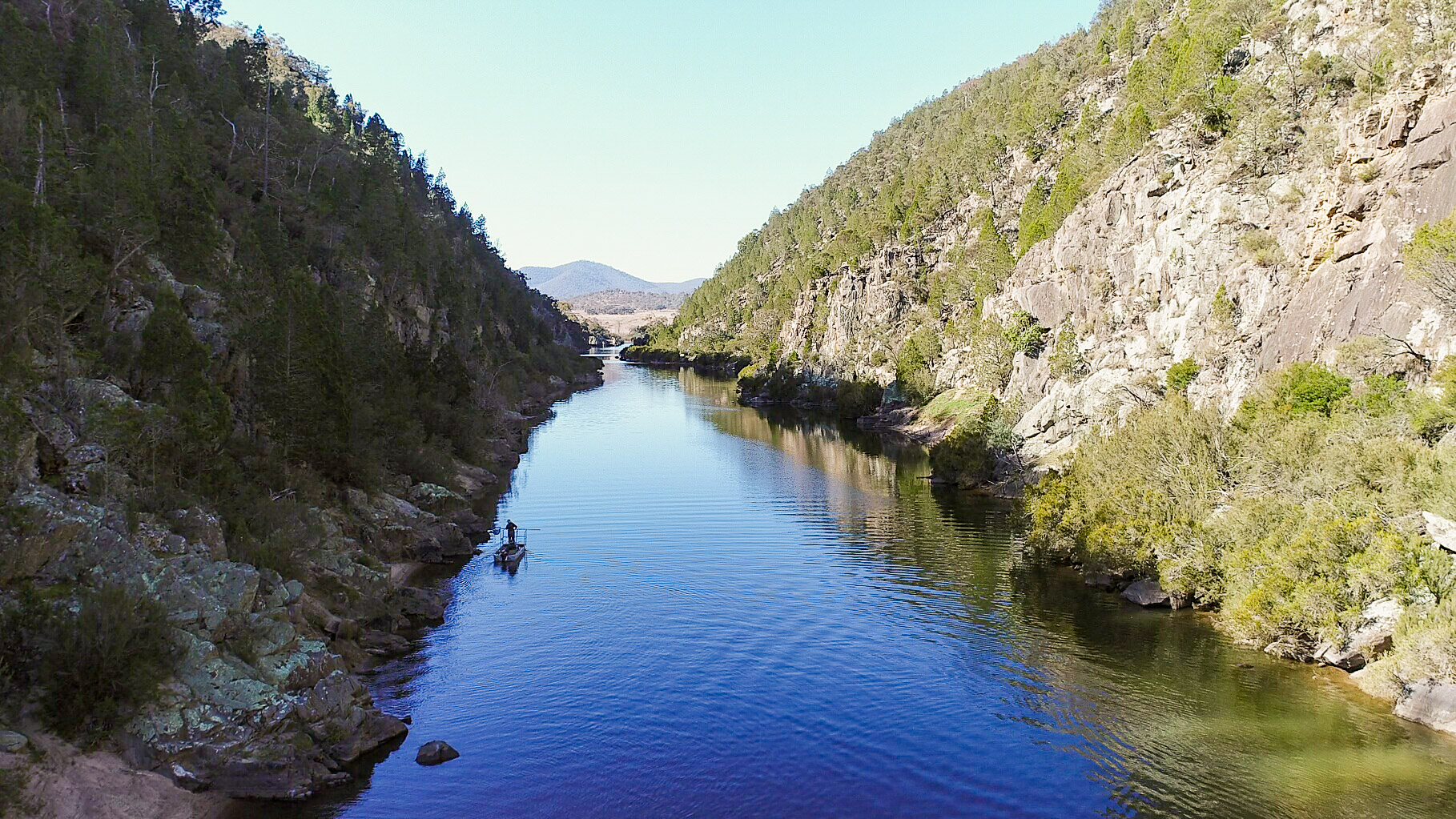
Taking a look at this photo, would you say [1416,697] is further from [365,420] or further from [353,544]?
[365,420]

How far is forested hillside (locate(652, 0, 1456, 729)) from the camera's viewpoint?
116 ft

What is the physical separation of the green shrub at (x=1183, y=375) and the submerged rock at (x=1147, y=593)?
24660 millimetres

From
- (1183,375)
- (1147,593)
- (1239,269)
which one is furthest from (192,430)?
(1239,269)

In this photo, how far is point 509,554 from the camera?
5091cm

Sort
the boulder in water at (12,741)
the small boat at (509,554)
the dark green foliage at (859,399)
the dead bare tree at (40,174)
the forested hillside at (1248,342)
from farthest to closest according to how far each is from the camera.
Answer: the dark green foliage at (859,399) < the small boat at (509,554) < the dead bare tree at (40,174) < the forested hillside at (1248,342) < the boulder in water at (12,741)

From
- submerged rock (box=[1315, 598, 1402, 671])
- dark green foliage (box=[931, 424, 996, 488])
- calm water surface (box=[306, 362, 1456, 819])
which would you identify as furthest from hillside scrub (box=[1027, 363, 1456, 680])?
dark green foliage (box=[931, 424, 996, 488])

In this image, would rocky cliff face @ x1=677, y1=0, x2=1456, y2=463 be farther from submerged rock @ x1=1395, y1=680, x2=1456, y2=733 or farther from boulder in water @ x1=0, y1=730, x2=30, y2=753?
boulder in water @ x1=0, y1=730, x2=30, y2=753

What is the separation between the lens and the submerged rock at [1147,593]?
4353 centimetres

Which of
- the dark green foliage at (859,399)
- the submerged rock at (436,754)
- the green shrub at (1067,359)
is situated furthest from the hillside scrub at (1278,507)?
the dark green foliage at (859,399)

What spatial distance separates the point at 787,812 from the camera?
25250 mm

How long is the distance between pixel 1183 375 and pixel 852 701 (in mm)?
45316

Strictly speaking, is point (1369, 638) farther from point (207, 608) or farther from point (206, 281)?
point (206, 281)

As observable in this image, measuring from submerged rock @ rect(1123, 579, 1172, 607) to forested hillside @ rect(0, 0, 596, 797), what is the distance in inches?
1297

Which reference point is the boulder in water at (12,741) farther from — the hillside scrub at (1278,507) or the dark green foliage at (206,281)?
Result: the hillside scrub at (1278,507)
